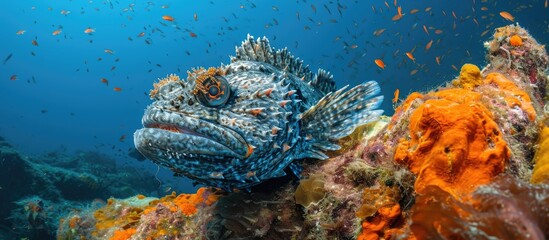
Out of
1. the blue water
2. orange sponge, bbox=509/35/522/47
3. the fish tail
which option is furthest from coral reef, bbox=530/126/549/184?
the blue water

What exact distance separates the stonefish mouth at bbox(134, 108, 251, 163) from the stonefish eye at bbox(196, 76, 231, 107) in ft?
0.86

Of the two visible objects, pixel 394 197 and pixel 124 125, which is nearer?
pixel 394 197

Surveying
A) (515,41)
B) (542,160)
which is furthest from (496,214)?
(515,41)

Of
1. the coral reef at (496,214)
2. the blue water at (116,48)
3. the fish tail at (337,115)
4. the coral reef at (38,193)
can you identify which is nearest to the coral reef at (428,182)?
the coral reef at (496,214)

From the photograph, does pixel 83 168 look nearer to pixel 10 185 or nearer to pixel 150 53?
pixel 10 185

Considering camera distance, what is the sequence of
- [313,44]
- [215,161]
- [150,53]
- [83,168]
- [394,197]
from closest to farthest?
[394,197]
[215,161]
[83,168]
[313,44]
[150,53]

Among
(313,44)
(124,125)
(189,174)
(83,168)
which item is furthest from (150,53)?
(189,174)

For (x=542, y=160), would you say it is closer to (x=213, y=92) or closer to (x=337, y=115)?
(x=337, y=115)

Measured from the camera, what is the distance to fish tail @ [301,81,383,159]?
388cm

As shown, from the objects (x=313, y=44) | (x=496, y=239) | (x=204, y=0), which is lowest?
(x=496, y=239)

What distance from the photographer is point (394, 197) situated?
2.52 meters

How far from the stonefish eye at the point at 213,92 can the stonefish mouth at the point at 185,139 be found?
26 centimetres

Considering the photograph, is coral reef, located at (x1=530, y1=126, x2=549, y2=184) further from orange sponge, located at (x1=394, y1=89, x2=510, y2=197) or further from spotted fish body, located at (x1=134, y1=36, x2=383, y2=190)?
spotted fish body, located at (x1=134, y1=36, x2=383, y2=190)

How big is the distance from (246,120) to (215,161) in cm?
→ 52
